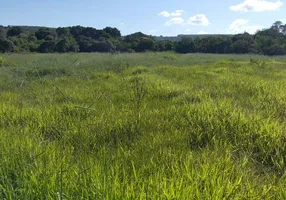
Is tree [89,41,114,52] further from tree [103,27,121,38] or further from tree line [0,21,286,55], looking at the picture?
tree [103,27,121,38]

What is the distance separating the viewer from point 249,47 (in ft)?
118

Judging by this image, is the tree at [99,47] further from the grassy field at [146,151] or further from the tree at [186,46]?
the grassy field at [146,151]

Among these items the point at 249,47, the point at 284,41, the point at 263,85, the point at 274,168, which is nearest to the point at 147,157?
the point at 274,168

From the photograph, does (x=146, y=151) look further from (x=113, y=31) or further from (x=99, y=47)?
(x=113, y=31)

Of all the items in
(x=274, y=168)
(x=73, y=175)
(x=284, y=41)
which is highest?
(x=284, y=41)

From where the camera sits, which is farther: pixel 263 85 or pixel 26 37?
pixel 26 37

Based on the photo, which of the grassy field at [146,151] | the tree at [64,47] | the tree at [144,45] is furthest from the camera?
the tree at [144,45]

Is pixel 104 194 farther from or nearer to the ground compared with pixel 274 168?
farther from the ground

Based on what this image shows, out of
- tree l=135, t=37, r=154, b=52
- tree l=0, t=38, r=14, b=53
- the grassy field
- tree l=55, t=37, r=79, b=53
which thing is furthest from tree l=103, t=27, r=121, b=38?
the grassy field

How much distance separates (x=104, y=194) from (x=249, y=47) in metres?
37.6

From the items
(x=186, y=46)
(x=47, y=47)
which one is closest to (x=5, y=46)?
(x=47, y=47)

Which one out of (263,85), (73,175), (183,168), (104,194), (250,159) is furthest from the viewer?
(263,85)

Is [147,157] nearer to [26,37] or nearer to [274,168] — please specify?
[274,168]

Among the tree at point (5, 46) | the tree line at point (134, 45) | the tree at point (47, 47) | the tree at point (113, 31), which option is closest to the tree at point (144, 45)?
the tree line at point (134, 45)
